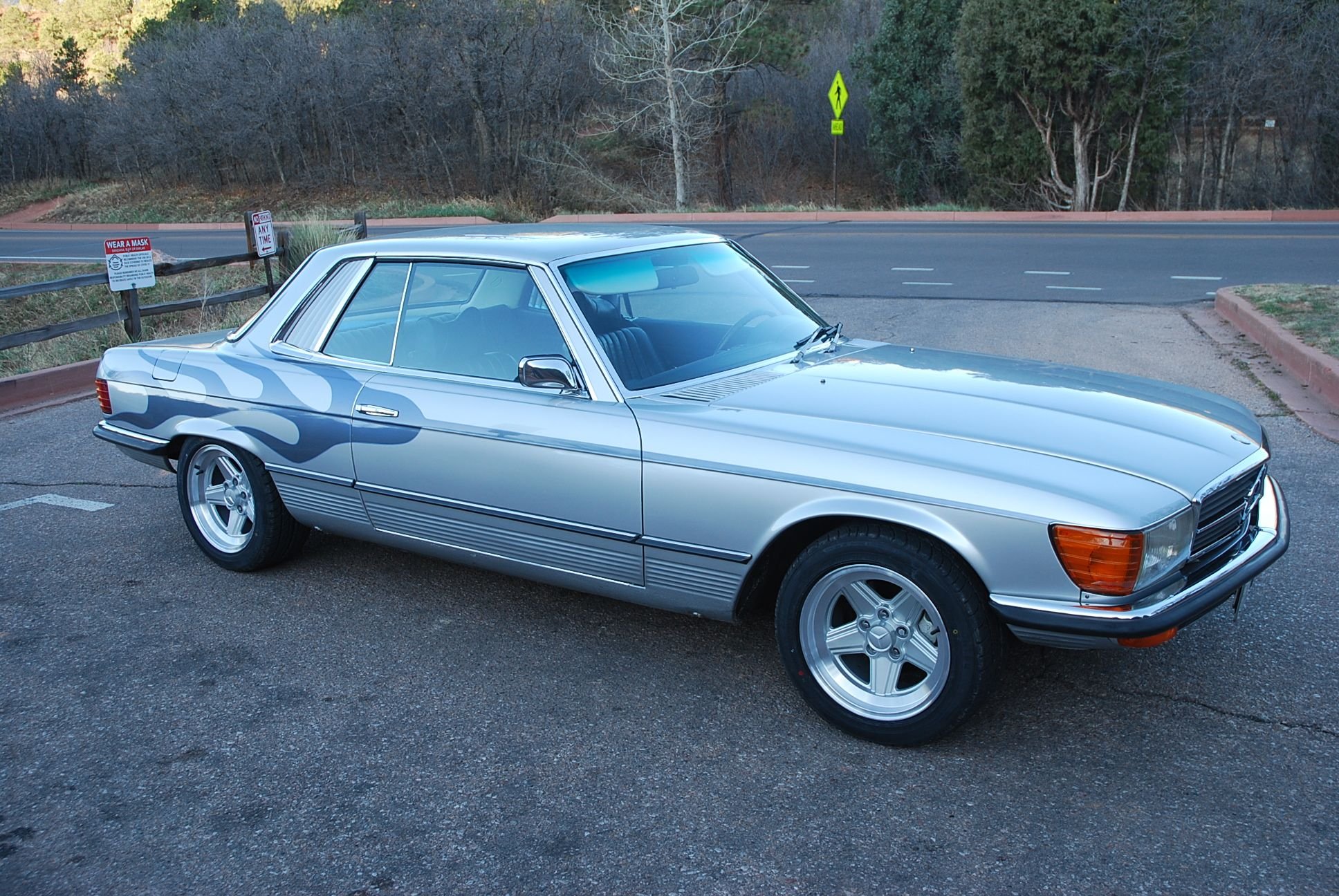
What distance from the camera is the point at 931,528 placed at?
10.2 ft

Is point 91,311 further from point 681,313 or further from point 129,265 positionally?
point 681,313

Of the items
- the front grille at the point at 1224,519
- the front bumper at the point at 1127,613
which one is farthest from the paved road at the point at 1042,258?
the front bumper at the point at 1127,613

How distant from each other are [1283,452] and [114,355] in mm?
6248

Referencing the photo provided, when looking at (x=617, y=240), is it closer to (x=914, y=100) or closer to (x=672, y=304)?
(x=672, y=304)

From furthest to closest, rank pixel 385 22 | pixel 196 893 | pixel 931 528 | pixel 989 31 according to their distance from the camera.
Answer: pixel 385 22, pixel 989 31, pixel 931 528, pixel 196 893

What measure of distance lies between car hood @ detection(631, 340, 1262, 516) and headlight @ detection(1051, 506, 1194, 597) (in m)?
0.20

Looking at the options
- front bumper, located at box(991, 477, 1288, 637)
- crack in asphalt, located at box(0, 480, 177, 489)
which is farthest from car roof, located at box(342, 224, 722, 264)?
crack in asphalt, located at box(0, 480, 177, 489)

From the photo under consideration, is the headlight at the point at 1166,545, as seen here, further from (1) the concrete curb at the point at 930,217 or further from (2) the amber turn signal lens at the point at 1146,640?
(1) the concrete curb at the point at 930,217

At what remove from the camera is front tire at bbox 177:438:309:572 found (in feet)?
15.7

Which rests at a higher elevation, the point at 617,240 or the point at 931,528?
the point at 617,240

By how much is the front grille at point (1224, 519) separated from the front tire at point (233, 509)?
3.64 metres

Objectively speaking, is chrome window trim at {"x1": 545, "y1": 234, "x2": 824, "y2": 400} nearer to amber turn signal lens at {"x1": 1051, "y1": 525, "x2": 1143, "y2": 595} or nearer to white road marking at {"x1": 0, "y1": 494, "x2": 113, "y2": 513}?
amber turn signal lens at {"x1": 1051, "y1": 525, "x2": 1143, "y2": 595}

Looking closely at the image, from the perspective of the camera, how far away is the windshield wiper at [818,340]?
14.2ft

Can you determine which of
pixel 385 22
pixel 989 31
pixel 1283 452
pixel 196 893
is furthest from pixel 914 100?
pixel 196 893
